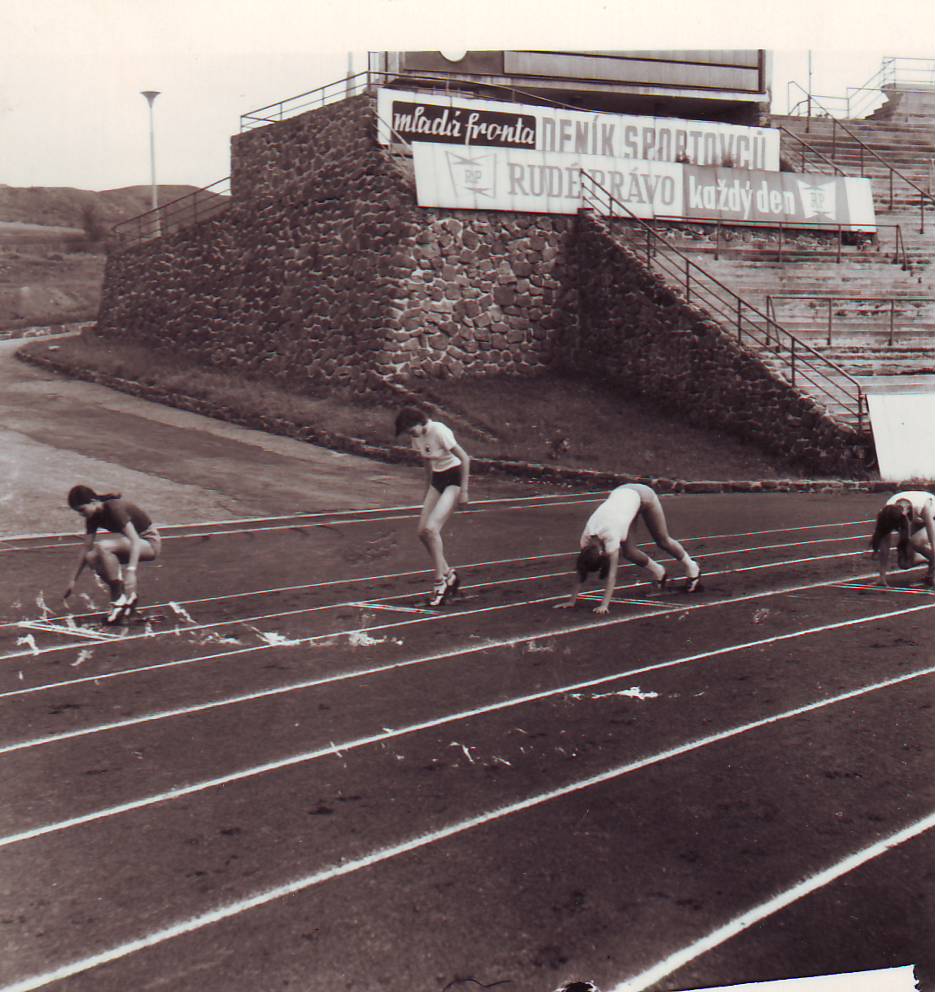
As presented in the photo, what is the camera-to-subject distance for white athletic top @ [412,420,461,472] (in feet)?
27.1

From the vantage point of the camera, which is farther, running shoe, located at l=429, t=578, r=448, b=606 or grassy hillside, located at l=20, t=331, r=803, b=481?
grassy hillside, located at l=20, t=331, r=803, b=481

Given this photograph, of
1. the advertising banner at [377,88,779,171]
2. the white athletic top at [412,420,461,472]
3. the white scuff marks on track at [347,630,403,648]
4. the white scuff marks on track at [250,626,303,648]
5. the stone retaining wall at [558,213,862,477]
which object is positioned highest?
the advertising banner at [377,88,779,171]

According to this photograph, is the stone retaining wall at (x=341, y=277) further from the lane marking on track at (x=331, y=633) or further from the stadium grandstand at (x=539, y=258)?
the lane marking on track at (x=331, y=633)

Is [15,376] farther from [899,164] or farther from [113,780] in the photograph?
[899,164]

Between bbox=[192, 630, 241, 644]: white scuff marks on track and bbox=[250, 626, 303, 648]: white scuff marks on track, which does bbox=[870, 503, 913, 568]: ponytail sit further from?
bbox=[192, 630, 241, 644]: white scuff marks on track

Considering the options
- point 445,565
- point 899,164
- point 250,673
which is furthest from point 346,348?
point 899,164

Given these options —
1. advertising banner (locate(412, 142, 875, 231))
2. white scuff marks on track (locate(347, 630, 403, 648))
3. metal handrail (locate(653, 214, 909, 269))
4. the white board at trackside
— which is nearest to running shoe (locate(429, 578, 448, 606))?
white scuff marks on track (locate(347, 630, 403, 648))

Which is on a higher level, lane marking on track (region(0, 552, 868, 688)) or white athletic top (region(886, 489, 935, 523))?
white athletic top (region(886, 489, 935, 523))

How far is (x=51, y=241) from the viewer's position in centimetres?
647

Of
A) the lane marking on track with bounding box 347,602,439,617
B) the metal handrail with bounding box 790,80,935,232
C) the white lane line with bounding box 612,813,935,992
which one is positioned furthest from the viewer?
the metal handrail with bounding box 790,80,935,232

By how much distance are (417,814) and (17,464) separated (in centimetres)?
639

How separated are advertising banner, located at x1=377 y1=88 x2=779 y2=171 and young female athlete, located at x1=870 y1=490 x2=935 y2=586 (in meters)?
12.4

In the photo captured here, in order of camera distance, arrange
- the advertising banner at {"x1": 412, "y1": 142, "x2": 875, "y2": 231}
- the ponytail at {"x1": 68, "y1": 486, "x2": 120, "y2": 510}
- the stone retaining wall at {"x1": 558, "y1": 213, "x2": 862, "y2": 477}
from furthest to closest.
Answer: the advertising banner at {"x1": 412, "y1": 142, "x2": 875, "y2": 231}
the stone retaining wall at {"x1": 558, "y1": 213, "x2": 862, "y2": 477}
the ponytail at {"x1": 68, "y1": 486, "x2": 120, "y2": 510}

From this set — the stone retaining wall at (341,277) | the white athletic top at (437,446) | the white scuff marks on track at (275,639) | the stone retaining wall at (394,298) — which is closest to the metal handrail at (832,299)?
the stone retaining wall at (394,298)
